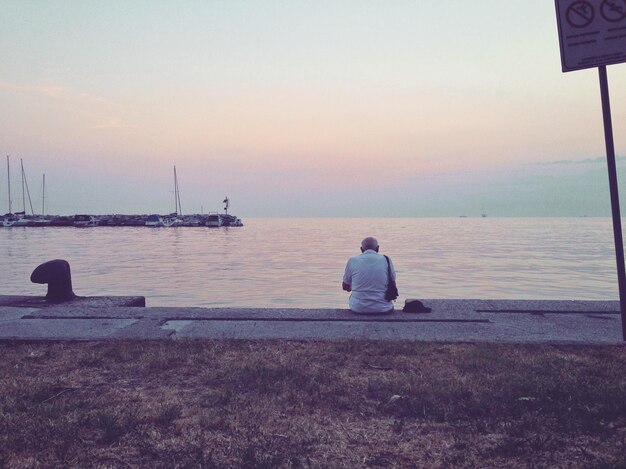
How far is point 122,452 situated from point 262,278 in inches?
783

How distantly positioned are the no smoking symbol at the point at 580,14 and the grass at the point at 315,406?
3.30 meters

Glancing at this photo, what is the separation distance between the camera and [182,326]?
6879 millimetres

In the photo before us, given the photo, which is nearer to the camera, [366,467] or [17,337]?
[366,467]

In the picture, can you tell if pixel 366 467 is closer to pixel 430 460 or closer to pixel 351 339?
pixel 430 460

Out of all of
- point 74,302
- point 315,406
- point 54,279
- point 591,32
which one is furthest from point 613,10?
point 54,279

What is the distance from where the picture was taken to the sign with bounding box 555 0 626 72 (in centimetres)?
496

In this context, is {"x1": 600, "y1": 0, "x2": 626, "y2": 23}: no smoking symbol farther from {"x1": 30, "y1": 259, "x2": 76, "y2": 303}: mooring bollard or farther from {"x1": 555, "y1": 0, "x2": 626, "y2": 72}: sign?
{"x1": 30, "y1": 259, "x2": 76, "y2": 303}: mooring bollard

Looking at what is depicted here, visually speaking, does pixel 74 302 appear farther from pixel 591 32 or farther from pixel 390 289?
pixel 591 32

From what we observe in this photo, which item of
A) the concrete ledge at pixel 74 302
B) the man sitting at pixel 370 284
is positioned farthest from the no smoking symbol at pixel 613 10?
the concrete ledge at pixel 74 302

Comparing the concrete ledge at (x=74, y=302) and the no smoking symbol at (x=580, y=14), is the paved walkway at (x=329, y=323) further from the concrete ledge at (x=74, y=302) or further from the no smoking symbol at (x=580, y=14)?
the no smoking symbol at (x=580, y=14)

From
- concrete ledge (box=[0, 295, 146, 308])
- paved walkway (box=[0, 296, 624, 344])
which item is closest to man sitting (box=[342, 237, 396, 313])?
paved walkway (box=[0, 296, 624, 344])

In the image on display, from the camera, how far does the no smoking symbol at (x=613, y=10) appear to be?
4.93m

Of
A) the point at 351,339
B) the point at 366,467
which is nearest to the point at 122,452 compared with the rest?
the point at 366,467

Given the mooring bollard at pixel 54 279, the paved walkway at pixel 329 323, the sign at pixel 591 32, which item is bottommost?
the paved walkway at pixel 329 323
